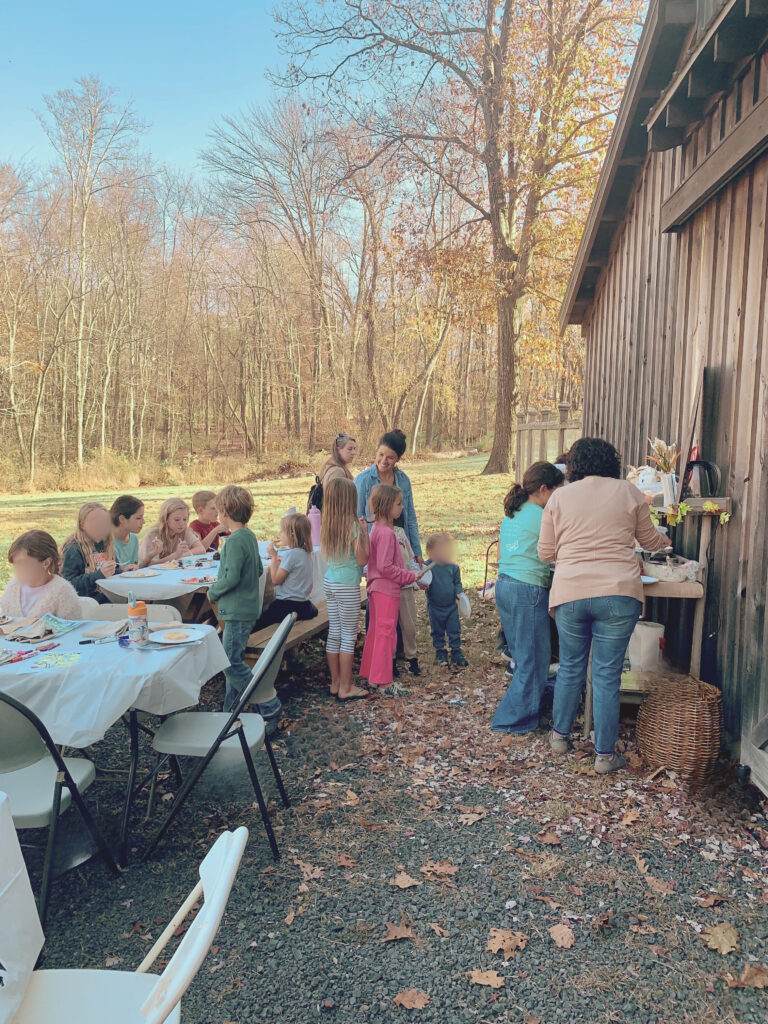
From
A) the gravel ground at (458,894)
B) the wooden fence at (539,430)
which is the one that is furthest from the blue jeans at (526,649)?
the wooden fence at (539,430)

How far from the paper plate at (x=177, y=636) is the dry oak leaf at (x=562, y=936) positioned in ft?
7.13

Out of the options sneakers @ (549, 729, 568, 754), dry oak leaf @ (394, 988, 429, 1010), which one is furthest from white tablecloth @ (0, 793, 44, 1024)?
sneakers @ (549, 729, 568, 754)

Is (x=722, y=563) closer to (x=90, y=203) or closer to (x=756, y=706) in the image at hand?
(x=756, y=706)

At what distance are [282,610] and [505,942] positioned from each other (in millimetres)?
3493

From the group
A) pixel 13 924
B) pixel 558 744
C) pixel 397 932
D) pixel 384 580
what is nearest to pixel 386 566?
pixel 384 580

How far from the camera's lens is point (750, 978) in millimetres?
2666

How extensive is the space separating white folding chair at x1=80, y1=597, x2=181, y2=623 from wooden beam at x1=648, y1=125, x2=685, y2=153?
492 cm

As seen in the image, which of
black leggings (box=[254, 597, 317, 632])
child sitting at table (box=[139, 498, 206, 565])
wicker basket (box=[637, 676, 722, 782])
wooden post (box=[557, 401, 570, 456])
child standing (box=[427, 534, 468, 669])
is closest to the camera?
wicker basket (box=[637, 676, 722, 782])

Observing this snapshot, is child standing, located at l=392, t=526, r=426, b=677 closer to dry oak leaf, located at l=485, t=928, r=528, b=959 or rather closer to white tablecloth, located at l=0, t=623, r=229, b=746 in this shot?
white tablecloth, located at l=0, t=623, r=229, b=746

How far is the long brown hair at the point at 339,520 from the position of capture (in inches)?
210

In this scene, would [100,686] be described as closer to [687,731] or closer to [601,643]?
[601,643]

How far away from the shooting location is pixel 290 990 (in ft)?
8.74

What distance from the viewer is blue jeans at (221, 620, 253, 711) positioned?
484cm

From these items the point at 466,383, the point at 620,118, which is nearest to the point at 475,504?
the point at 620,118
